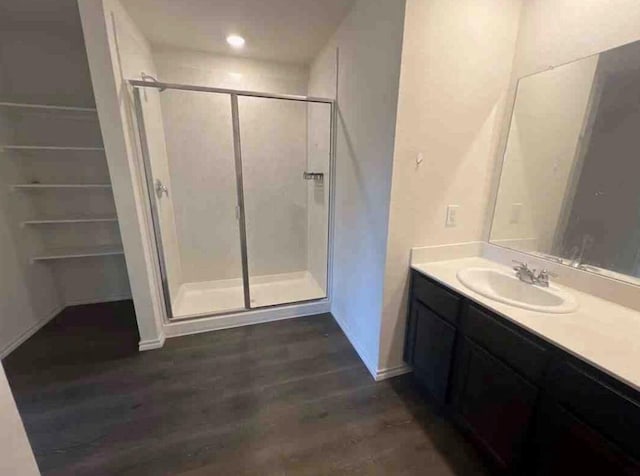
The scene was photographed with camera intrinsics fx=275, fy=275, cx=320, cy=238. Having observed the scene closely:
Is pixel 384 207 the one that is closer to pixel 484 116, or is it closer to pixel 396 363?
pixel 484 116

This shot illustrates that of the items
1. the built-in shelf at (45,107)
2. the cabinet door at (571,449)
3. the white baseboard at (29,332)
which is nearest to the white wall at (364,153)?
the cabinet door at (571,449)

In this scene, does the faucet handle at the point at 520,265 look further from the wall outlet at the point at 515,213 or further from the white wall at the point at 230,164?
the white wall at the point at 230,164

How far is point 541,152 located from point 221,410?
2.43 metres

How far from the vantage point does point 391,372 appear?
1.95 meters

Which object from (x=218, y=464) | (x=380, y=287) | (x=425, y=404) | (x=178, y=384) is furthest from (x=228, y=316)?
(x=425, y=404)

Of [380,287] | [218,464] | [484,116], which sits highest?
[484,116]

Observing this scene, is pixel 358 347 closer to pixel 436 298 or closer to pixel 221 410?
pixel 436 298

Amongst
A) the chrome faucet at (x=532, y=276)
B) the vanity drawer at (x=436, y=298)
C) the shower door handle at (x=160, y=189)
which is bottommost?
the vanity drawer at (x=436, y=298)

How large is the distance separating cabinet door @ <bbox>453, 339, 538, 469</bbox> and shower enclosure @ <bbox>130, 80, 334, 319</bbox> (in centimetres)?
162

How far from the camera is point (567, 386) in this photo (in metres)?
0.95

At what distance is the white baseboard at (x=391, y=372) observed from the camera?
1919 millimetres

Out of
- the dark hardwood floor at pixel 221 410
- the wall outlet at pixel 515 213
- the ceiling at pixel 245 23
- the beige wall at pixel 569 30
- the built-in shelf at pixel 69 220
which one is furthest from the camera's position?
the built-in shelf at pixel 69 220

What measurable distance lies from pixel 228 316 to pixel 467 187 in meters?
2.22

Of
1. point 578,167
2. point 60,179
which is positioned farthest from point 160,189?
point 578,167
